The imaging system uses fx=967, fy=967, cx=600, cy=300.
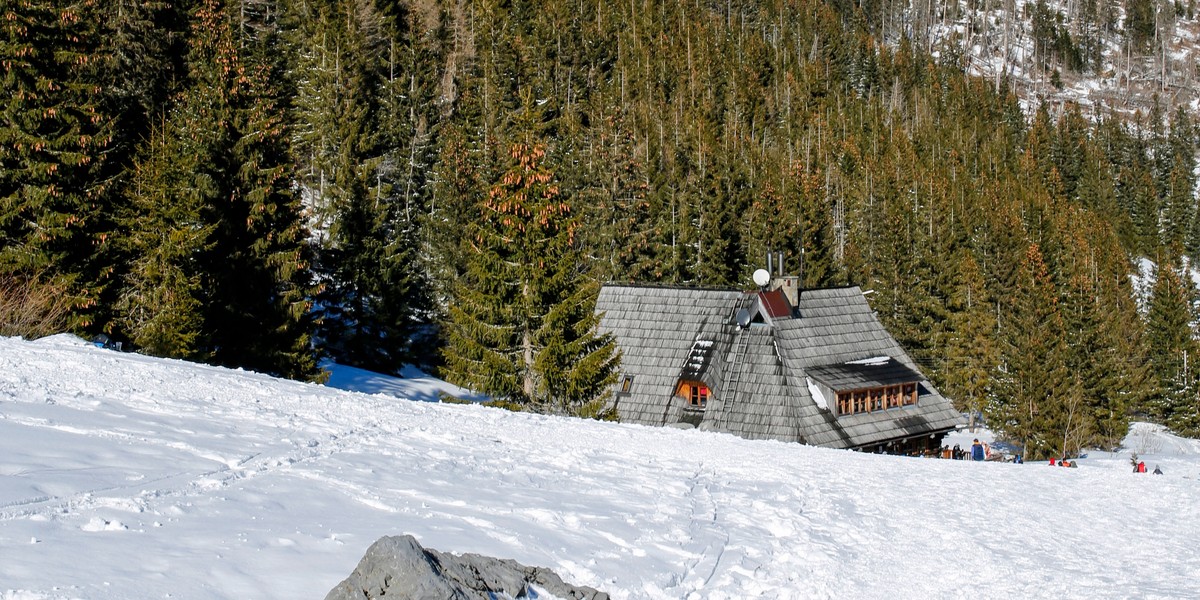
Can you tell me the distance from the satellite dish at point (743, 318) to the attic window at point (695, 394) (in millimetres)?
2506

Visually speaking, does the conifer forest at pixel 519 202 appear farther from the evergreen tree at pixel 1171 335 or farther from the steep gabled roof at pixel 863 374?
the steep gabled roof at pixel 863 374

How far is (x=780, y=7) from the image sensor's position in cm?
15088

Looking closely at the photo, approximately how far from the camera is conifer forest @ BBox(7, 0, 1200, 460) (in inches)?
1023

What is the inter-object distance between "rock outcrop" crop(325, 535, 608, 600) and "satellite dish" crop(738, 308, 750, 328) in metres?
24.8

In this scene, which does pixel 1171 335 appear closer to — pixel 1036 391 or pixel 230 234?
pixel 1036 391

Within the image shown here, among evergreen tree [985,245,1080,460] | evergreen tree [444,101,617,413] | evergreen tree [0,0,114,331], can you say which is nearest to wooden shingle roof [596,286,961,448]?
evergreen tree [444,101,617,413]

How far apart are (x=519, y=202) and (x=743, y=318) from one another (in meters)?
9.74

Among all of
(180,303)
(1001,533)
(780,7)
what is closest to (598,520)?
(1001,533)

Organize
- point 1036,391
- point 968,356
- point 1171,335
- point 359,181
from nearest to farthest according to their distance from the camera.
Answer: point 359,181 → point 1036,391 → point 968,356 → point 1171,335

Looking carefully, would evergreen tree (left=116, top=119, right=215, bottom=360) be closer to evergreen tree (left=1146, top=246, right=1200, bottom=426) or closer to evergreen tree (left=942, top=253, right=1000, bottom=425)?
evergreen tree (left=942, top=253, right=1000, bottom=425)

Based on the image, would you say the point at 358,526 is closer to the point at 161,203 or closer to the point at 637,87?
the point at 161,203

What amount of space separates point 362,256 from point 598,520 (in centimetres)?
2842

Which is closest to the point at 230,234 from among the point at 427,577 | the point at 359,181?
the point at 359,181

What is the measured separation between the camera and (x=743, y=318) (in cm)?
3225
